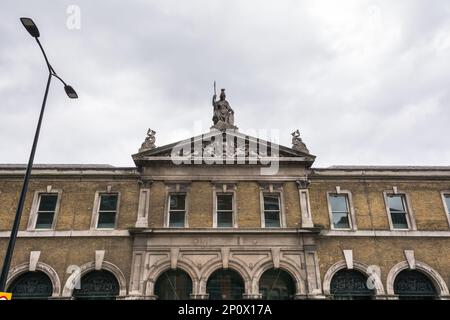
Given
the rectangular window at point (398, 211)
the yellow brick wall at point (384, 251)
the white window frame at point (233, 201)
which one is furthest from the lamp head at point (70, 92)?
the rectangular window at point (398, 211)

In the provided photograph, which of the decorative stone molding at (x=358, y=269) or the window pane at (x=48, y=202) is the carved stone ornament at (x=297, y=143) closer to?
the decorative stone molding at (x=358, y=269)

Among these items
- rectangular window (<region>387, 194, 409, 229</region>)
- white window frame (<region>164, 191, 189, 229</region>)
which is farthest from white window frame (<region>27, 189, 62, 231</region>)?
rectangular window (<region>387, 194, 409, 229</region>)

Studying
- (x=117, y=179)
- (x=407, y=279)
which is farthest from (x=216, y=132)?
(x=407, y=279)

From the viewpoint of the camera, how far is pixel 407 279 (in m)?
16.1

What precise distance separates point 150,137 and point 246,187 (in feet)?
18.8

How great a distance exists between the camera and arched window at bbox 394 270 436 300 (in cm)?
1579

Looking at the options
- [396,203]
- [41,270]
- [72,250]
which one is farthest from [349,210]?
[41,270]

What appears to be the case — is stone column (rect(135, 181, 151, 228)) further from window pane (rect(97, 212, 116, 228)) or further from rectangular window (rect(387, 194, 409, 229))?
rectangular window (rect(387, 194, 409, 229))

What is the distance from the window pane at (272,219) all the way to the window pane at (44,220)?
10201mm

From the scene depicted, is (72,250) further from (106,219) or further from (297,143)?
(297,143)

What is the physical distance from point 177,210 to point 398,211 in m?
10.8
